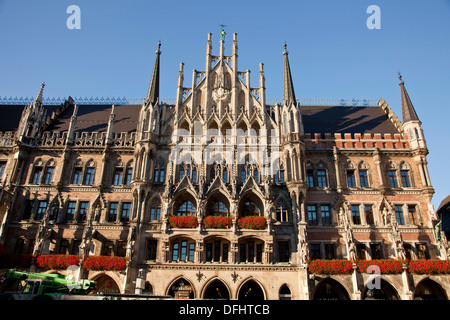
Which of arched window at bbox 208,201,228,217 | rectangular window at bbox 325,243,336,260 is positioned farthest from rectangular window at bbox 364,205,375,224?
arched window at bbox 208,201,228,217

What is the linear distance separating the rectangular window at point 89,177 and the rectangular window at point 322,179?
22.1 m

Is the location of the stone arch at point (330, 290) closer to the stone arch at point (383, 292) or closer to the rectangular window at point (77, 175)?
the stone arch at point (383, 292)

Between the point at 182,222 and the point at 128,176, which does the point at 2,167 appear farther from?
the point at 182,222

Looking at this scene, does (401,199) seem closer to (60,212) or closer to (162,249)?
(162,249)

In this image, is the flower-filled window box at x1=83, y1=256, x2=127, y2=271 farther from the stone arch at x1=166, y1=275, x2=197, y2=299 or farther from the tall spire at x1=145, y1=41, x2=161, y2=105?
the tall spire at x1=145, y1=41, x2=161, y2=105

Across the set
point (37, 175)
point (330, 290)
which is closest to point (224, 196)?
point (330, 290)

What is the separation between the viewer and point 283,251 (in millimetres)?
28016

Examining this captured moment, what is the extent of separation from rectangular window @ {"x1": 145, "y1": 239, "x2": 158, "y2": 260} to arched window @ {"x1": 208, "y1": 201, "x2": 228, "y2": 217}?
557 cm

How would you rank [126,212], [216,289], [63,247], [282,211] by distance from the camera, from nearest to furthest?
[216,289] < [63,247] < [282,211] < [126,212]

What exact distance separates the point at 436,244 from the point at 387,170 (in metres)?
A: 7.76

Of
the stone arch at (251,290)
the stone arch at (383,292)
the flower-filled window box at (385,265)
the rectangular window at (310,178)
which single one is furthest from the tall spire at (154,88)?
the stone arch at (383,292)

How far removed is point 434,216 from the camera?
2905cm

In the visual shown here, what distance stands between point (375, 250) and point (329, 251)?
4.19 m

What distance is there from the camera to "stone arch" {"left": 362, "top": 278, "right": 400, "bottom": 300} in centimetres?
Answer: 2655
